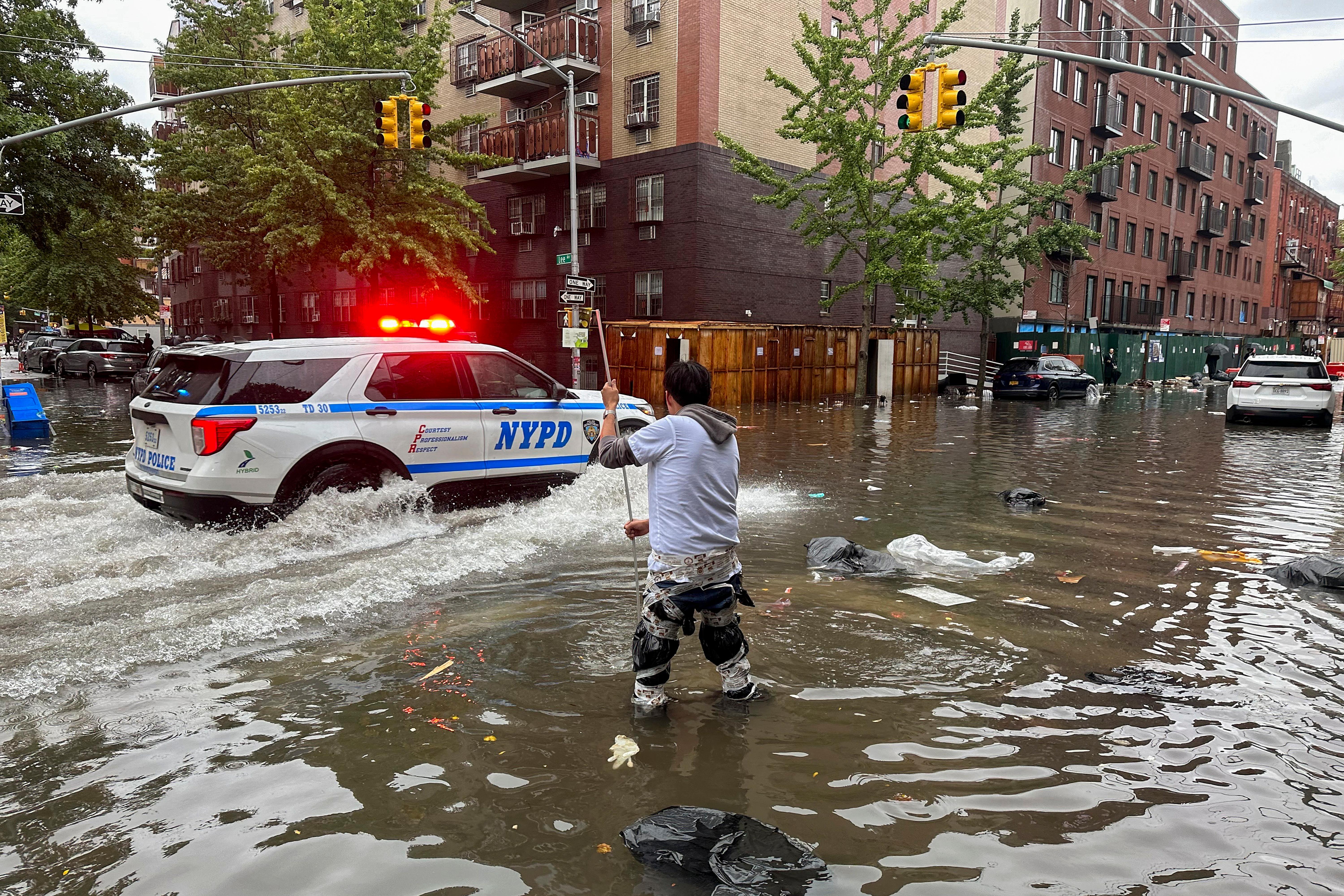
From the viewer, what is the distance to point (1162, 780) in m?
3.82

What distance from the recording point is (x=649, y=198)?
1185 inches

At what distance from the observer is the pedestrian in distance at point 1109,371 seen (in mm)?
43562

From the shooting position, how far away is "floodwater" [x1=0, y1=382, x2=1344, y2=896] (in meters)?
3.23

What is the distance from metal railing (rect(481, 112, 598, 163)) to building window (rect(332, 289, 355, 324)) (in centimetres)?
1278

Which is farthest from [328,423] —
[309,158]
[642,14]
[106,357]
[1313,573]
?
[106,357]

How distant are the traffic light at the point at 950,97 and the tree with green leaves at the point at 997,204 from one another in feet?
42.3

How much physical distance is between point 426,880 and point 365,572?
4.21 meters

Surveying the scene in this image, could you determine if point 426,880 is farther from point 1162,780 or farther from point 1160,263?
point 1160,263

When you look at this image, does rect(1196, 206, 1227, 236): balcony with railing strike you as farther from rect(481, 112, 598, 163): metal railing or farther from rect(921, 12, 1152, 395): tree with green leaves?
rect(481, 112, 598, 163): metal railing

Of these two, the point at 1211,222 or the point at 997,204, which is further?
the point at 1211,222

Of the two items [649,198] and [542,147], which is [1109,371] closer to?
[649,198]

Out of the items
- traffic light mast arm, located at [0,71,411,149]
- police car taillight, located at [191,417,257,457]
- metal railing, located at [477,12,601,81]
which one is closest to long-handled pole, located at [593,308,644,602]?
police car taillight, located at [191,417,257,457]

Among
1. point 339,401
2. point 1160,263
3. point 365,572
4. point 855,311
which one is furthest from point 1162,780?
point 1160,263

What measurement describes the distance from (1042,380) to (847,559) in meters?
28.0
